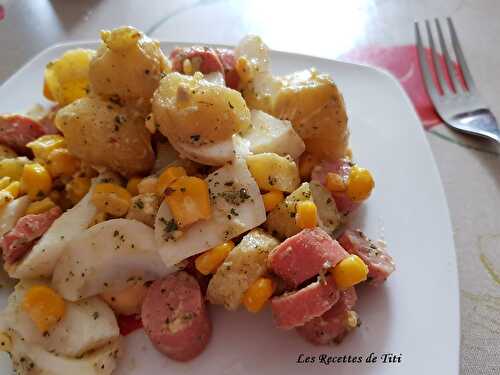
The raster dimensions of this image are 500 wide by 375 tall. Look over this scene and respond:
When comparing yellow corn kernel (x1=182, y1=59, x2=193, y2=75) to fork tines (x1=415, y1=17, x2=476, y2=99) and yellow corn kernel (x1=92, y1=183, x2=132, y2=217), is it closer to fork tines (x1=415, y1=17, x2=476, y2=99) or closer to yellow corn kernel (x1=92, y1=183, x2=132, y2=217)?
yellow corn kernel (x1=92, y1=183, x2=132, y2=217)

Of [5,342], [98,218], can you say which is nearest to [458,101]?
[98,218]

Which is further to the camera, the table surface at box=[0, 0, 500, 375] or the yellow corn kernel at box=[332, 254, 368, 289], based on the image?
the table surface at box=[0, 0, 500, 375]

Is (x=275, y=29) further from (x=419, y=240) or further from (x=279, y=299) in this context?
(x=279, y=299)

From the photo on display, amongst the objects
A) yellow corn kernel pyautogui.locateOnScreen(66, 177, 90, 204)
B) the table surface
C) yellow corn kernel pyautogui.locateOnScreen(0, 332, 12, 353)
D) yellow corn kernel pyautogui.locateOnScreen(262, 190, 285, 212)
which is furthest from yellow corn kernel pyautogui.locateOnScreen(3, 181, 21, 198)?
the table surface

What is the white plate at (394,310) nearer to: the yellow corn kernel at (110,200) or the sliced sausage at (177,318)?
the sliced sausage at (177,318)

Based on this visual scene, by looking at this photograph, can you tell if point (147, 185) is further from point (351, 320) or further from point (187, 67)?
point (351, 320)

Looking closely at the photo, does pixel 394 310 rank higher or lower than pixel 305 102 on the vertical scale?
lower
